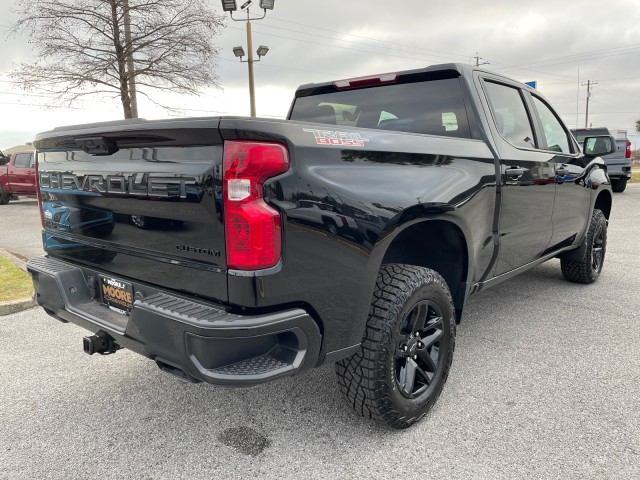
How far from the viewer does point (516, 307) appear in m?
4.52

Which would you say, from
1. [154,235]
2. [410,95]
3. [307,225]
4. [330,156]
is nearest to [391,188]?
[330,156]

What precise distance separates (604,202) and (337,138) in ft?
14.3

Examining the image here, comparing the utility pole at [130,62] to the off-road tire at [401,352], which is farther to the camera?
the utility pole at [130,62]

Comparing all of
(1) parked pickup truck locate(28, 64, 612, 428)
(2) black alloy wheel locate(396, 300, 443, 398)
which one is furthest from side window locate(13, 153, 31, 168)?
(2) black alloy wheel locate(396, 300, 443, 398)

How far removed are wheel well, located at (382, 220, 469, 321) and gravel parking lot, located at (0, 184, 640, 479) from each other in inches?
24.8

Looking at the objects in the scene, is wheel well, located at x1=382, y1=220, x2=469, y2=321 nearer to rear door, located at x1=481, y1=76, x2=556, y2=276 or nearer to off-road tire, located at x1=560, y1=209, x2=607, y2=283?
rear door, located at x1=481, y1=76, x2=556, y2=276

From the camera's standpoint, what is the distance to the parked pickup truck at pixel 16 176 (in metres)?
16.3

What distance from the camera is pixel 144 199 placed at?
2.12 meters

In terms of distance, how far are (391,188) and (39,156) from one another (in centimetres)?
203

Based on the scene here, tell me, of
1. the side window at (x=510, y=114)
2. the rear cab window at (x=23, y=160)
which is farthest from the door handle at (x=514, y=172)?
the rear cab window at (x=23, y=160)

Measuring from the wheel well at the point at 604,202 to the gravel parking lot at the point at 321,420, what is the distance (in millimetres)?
1722

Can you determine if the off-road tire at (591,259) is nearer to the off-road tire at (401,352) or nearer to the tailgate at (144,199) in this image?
the off-road tire at (401,352)

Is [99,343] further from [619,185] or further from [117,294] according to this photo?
[619,185]

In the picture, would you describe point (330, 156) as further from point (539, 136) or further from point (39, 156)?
point (539, 136)
